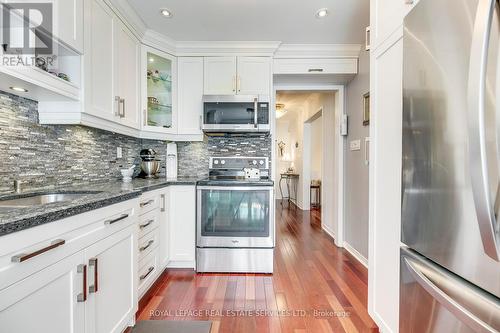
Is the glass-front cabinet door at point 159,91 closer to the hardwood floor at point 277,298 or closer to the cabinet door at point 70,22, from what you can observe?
the cabinet door at point 70,22

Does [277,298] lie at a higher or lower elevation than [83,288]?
lower

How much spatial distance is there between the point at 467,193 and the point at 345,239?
8.74 feet

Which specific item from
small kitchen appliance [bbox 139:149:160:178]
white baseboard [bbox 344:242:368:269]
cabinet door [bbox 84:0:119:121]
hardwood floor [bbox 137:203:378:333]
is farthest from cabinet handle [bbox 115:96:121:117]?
white baseboard [bbox 344:242:368:269]

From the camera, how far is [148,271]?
1993 millimetres

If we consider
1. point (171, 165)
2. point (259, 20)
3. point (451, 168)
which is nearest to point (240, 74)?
point (259, 20)

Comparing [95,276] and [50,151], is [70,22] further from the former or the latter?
[95,276]

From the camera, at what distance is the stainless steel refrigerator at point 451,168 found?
0.59m

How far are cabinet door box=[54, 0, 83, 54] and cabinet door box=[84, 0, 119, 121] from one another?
0.22 ft

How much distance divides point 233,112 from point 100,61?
126 cm

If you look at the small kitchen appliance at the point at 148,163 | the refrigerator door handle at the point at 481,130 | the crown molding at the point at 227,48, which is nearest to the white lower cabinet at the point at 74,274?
the small kitchen appliance at the point at 148,163

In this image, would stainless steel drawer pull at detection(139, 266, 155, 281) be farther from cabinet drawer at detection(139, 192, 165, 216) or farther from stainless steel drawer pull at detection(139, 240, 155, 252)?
cabinet drawer at detection(139, 192, 165, 216)

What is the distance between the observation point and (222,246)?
2.42 m

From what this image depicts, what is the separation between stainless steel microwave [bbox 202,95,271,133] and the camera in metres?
2.64

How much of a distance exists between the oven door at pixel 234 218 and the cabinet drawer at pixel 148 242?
0.40 m
